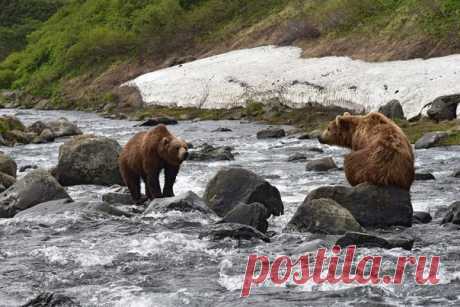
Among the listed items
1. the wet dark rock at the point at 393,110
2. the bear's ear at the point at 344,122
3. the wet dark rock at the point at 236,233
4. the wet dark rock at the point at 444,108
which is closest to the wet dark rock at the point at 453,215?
the bear's ear at the point at 344,122

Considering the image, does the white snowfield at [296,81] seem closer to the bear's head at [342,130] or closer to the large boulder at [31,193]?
the bear's head at [342,130]

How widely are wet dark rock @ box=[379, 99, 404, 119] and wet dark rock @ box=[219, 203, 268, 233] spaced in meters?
18.2

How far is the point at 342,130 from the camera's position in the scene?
13.6m

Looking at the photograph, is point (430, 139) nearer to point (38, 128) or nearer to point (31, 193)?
point (31, 193)

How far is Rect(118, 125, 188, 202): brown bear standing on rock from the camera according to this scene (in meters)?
13.5

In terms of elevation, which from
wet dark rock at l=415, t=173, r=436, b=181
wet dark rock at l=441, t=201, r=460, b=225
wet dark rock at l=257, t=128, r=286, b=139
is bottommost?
wet dark rock at l=257, t=128, r=286, b=139

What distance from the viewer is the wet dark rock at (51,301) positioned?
7.82 meters

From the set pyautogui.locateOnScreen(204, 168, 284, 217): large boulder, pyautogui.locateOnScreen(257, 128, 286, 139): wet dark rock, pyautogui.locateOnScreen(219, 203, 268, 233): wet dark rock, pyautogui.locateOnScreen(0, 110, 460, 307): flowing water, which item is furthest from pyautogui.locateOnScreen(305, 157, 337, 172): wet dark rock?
pyautogui.locateOnScreen(257, 128, 286, 139): wet dark rock

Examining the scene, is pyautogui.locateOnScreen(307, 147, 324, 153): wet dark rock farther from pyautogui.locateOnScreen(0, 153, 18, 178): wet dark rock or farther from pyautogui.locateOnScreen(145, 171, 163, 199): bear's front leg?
pyautogui.locateOnScreen(145, 171, 163, 199): bear's front leg

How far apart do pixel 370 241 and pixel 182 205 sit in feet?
13.1

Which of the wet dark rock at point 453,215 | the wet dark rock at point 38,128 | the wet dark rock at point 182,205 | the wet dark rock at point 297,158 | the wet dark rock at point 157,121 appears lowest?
the wet dark rock at point 157,121

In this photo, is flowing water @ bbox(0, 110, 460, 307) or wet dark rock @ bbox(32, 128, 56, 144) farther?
wet dark rock @ bbox(32, 128, 56, 144)

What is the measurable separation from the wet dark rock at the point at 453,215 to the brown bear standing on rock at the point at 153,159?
15.3ft

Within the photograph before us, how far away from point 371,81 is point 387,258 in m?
25.6
